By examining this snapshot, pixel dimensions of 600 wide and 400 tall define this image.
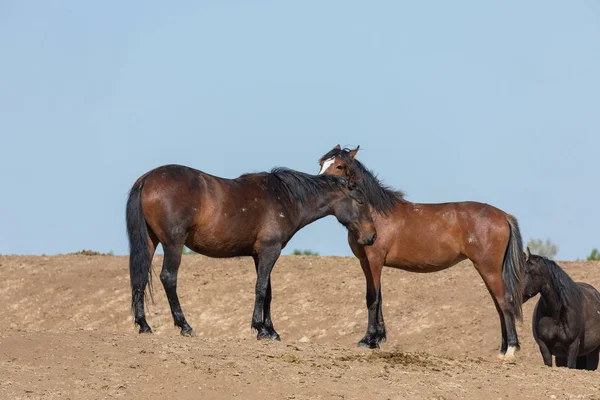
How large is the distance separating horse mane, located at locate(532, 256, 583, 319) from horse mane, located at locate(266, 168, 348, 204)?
3.22 m

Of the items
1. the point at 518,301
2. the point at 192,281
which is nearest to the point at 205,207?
the point at 518,301

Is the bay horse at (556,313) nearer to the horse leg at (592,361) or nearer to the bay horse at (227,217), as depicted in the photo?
the horse leg at (592,361)

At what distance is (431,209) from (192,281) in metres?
9.08

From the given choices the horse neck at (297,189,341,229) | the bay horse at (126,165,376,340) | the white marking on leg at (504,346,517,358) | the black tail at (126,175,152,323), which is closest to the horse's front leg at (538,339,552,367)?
the white marking on leg at (504,346,517,358)

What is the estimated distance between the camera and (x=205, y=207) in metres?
12.0

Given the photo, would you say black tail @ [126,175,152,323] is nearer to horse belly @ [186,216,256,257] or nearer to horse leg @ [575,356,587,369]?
horse belly @ [186,216,256,257]

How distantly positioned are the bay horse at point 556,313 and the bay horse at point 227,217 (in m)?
2.63

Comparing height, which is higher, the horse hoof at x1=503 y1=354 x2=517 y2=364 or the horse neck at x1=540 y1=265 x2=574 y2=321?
the horse neck at x1=540 y1=265 x2=574 y2=321

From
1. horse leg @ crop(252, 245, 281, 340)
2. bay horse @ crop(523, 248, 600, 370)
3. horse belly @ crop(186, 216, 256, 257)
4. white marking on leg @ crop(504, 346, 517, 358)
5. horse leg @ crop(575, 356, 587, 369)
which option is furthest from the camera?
horse leg @ crop(575, 356, 587, 369)

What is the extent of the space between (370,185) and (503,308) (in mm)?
2235

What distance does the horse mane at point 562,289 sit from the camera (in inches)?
561

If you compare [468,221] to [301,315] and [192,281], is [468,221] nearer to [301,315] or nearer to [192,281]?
[301,315]

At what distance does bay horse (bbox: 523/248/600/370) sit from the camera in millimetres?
14180

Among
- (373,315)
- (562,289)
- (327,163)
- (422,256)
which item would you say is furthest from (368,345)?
(562,289)
